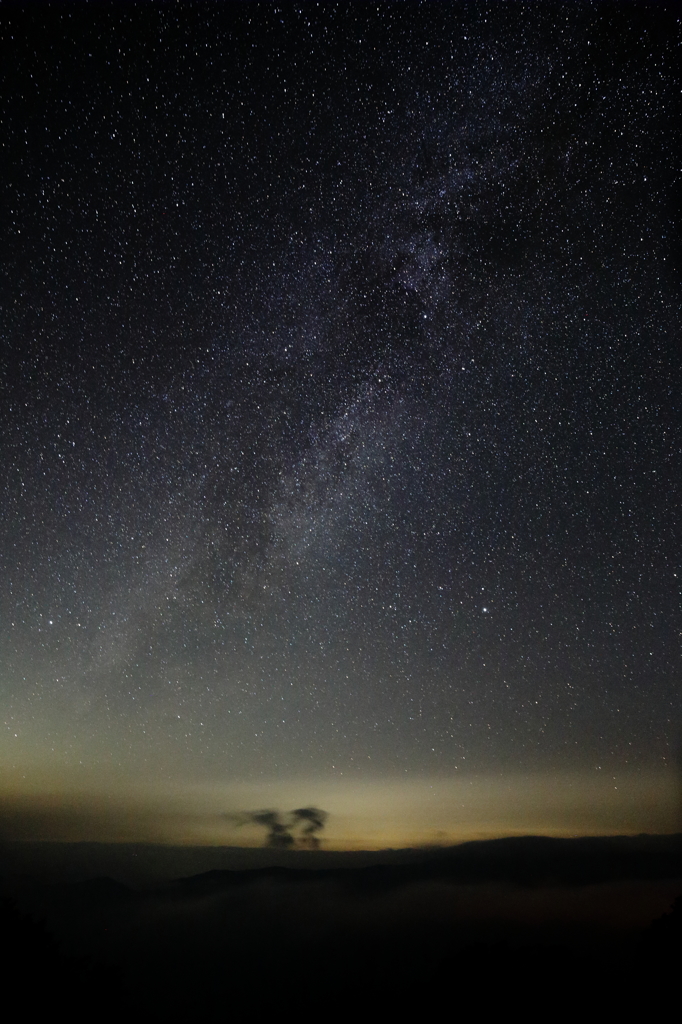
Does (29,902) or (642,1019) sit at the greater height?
(642,1019)

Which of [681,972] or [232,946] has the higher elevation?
[681,972]

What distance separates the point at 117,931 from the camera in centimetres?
11756

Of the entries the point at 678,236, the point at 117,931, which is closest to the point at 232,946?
the point at 117,931

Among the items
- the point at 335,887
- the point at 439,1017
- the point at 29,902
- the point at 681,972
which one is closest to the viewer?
the point at 681,972

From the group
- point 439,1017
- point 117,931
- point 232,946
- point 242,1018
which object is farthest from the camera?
point 117,931

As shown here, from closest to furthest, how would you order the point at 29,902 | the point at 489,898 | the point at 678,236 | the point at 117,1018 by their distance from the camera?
the point at 678,236, the point at 117,1018, the point at 29,902, the point at 489,898

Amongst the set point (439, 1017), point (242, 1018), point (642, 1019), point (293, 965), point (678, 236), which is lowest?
point (293, 965)

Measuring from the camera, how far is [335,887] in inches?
6407

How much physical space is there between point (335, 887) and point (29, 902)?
106 meters

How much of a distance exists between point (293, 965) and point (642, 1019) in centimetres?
10371

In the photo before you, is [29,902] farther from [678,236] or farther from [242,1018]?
[678,236]

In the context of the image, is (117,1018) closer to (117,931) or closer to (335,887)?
(117,931)

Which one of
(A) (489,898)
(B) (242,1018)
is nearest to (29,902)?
(B) (242,1018)

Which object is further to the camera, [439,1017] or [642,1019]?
[439,1017]
